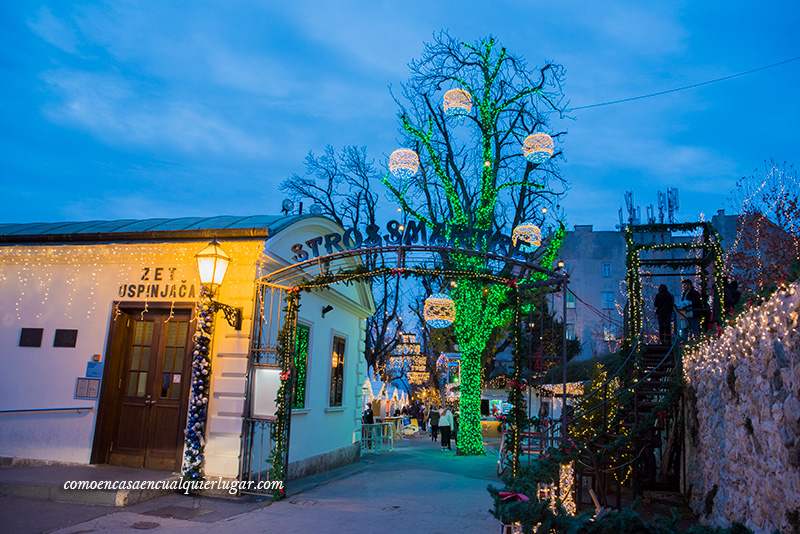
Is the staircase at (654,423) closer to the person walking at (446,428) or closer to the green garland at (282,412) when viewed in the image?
the green garland at (282,412)

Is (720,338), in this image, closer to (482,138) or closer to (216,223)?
(216,223)

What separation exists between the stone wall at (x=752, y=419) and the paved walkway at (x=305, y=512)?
117 inches

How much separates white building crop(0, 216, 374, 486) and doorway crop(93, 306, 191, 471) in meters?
0.02

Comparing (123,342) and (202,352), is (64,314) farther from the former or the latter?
(202,352)

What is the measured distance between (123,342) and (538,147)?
961 centimetres

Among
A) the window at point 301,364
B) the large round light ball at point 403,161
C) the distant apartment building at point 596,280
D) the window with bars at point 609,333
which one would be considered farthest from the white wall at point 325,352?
the distant apartment building at point 596,280

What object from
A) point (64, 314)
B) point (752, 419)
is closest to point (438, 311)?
point (64, 314)

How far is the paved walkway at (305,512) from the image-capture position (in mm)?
6594

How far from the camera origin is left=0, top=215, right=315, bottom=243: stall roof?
8914 millimetres

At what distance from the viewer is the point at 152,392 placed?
917 centimetres

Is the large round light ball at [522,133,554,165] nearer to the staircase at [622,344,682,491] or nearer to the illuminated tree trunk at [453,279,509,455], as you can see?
the illuminated tree trunk at [453,279,509,455]

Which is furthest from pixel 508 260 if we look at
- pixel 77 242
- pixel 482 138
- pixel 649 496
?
pixel 482 138

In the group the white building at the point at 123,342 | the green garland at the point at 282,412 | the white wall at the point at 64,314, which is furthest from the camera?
the white wall at the point at 64,314

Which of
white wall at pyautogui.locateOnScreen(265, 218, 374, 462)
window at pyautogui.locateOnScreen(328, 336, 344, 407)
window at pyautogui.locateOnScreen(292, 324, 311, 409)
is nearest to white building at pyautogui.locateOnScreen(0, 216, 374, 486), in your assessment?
white wall at pyautogui.locateOnScreen(265, 218, 374, 462)
